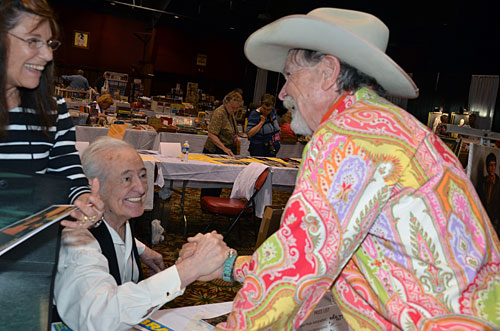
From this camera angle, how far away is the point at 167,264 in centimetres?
442

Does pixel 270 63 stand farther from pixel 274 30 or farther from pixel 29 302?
pixel 29 302

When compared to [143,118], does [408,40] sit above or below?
above

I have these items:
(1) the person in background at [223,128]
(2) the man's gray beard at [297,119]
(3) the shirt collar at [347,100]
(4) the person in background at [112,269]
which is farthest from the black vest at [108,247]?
(1) the person in background at [223,128]

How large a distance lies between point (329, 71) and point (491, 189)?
1.56 metres

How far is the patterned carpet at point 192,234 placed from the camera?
3.95 meters

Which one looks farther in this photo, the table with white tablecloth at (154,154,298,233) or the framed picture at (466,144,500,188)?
the table with white tablecloth at (154,154,298,233)

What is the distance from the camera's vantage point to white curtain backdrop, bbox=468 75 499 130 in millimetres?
17047

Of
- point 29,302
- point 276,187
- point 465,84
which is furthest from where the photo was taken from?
point 465,84

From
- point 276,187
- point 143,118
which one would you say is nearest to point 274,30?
point 276,187

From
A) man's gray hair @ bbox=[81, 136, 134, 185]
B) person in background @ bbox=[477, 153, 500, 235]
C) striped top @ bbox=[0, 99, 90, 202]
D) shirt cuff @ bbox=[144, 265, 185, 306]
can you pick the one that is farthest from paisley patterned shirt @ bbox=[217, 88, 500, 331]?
person in background @ bbox=[477, 153, 500, 235]

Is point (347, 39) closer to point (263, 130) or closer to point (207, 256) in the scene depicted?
point (207, 256)

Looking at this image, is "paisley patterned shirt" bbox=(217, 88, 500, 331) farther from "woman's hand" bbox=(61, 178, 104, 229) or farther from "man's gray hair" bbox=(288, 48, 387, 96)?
"woman's hand" bbox=(61, 178, 104, 229)

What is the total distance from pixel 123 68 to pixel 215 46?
3.66 metres

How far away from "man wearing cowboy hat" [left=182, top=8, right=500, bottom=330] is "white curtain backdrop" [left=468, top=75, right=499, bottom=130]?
17372mm
